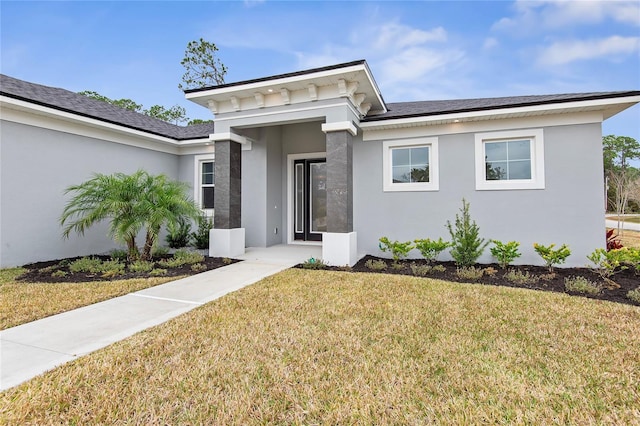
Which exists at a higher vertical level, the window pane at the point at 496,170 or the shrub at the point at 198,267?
the window pane at the point at 496,170

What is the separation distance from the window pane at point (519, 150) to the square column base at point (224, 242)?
700cm

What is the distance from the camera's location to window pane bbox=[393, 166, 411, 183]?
7461 mm

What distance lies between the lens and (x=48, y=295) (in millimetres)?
4254

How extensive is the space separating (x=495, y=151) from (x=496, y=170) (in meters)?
0.45

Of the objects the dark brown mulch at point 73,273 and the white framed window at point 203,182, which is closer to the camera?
the dark brown mulch at point 73,273

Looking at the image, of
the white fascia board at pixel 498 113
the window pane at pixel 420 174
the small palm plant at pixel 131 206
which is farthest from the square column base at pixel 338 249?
the small palm plant at pixel 131 206

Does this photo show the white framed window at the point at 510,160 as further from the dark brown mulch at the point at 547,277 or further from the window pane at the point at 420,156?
the dark brown mulch at the point at 547,277

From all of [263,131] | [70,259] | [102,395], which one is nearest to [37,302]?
[102,395]

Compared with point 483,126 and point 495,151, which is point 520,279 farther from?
point 483,126

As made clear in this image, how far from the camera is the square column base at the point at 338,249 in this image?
6.34 metres

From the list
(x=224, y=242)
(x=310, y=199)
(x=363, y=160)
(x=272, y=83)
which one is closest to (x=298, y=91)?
(x=272, y=83)

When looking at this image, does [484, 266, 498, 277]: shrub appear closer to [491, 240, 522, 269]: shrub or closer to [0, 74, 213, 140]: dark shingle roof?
[491, 240, 522, 269]: shrub

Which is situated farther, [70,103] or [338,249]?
[70,103]

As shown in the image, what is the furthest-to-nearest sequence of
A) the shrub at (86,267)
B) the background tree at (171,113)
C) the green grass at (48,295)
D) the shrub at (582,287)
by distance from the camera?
the background tree at (171,113), the shrub at (86,267), the shrub at (582,287), the green grass at (48,295)
